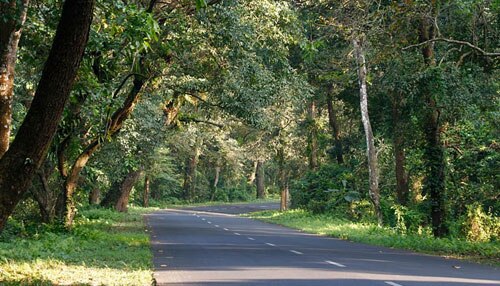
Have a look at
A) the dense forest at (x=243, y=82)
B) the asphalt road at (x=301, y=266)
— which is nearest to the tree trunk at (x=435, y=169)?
the dense forest at (x=243, y=82)

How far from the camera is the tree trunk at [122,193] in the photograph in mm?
40625

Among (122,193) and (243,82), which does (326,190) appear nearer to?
(122,193)

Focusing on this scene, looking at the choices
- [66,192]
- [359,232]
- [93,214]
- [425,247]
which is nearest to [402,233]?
[359,232]

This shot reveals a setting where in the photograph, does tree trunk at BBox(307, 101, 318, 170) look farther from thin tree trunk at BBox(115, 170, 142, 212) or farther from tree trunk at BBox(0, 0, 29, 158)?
tree trunk at BBox(0, 0, 29, 158)

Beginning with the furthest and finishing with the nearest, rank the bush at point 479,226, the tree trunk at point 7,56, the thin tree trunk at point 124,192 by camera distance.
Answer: the thin tree trunk at point 124,192, the bush at point 479,226, the tree trunk at point 7,56

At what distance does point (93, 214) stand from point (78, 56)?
2892 centimetres

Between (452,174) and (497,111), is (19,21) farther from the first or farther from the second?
(452,174)

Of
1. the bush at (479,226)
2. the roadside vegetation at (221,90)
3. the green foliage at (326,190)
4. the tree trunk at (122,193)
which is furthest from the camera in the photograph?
the tree trunk at (122,193)

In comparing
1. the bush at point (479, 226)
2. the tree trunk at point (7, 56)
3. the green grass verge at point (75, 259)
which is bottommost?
the green grass verge at point (75, 259)

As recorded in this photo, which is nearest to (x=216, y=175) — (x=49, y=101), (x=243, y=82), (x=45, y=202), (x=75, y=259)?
(x=45, y=202)

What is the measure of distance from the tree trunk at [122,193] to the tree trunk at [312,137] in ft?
37.3

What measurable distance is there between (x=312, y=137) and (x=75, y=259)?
29.7 m

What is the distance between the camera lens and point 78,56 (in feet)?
24.8

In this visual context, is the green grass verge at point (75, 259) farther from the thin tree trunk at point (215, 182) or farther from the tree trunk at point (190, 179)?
the thin tree trunk at point (215, 182)
